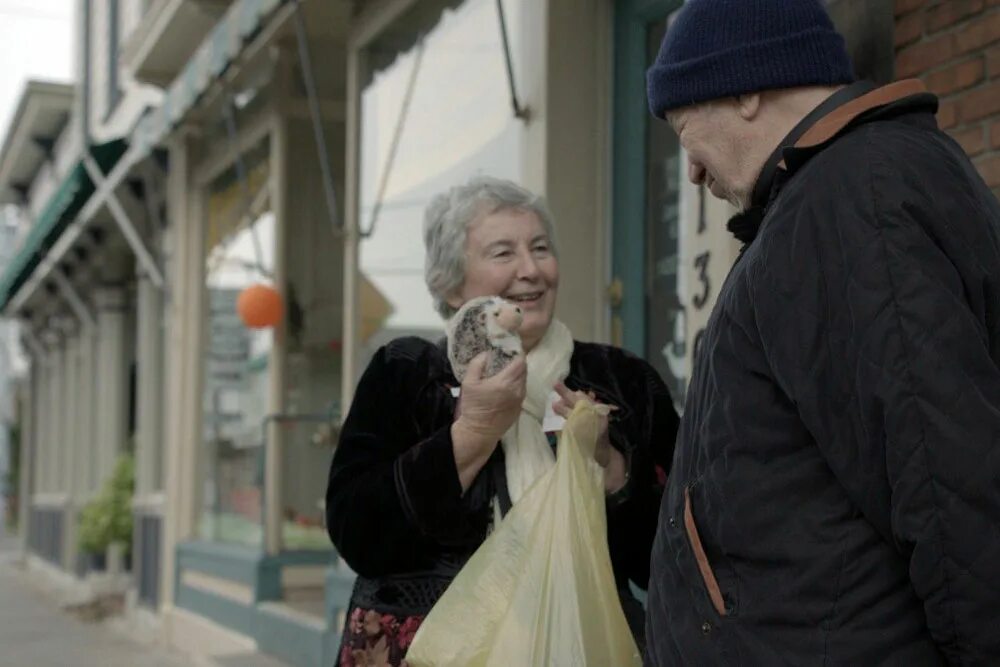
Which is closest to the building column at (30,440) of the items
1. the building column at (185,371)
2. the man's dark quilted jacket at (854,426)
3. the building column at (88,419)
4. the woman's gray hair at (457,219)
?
the building column at (88,419)

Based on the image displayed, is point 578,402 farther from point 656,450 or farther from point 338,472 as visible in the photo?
point 338,472

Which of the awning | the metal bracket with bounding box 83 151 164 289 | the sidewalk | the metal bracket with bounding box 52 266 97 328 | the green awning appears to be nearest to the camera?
the awning

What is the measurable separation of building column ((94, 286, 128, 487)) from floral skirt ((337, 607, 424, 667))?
42.0 feet

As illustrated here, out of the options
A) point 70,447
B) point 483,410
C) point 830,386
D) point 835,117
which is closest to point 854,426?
point 830,386

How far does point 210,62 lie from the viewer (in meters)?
7.86

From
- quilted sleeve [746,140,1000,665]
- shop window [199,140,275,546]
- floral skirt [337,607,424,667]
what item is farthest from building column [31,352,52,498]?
quilted sleeve [746,140,1000,665]

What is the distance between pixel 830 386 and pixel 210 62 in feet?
22.1

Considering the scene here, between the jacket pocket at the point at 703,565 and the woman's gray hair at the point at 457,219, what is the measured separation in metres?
1.13

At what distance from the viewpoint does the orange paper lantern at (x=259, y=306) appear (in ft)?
27.3

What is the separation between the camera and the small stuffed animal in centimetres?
256

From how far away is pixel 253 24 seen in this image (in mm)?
7070

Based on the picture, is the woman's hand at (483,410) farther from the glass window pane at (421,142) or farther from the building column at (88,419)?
the building column at (88,419)

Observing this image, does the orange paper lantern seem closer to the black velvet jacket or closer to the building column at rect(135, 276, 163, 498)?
the building column at rect(135, 276, 163, 498)

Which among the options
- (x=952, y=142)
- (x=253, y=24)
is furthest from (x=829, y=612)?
(x=253, y=24)
